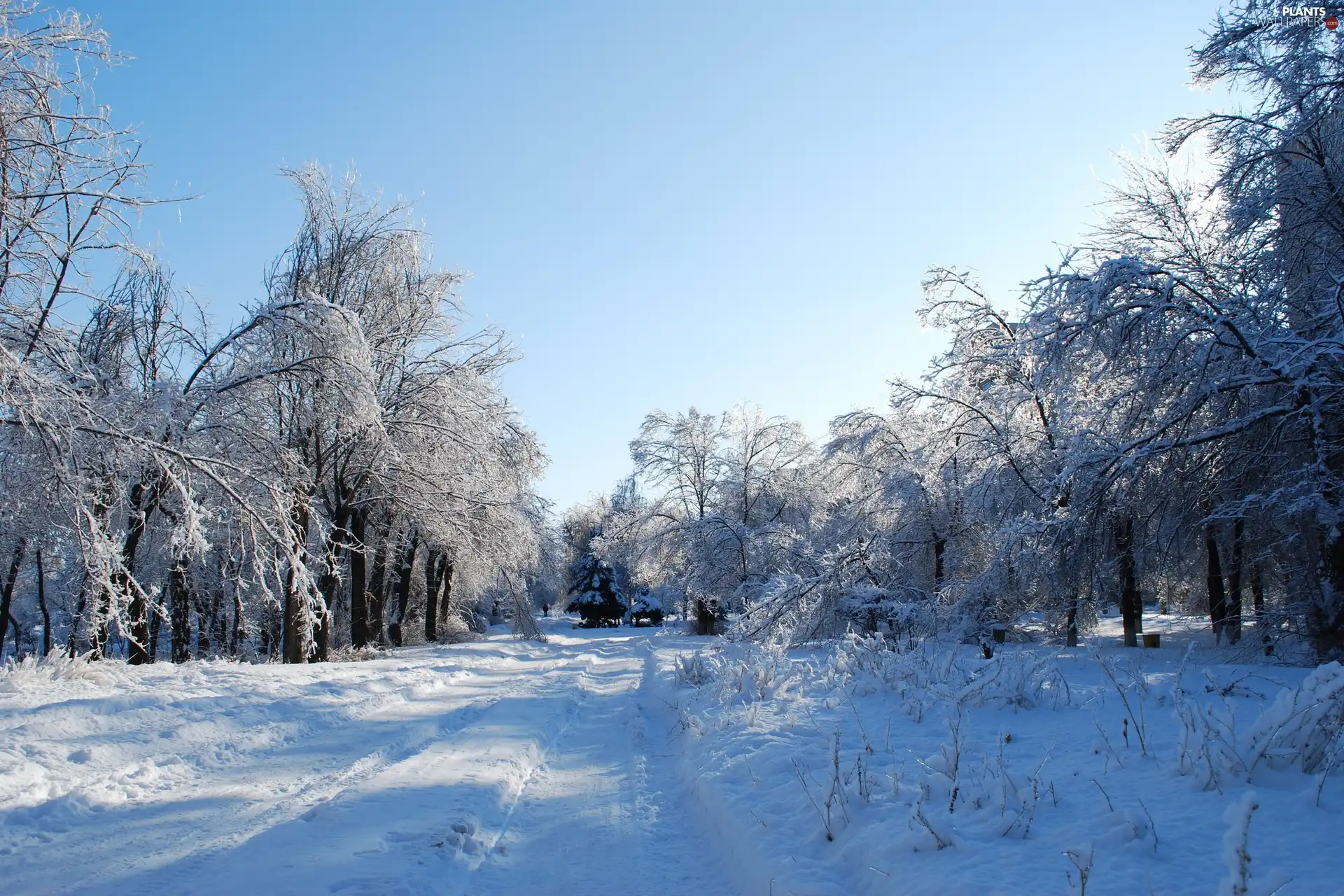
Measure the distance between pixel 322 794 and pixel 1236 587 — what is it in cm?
1377

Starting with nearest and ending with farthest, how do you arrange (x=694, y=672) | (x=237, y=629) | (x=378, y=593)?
(x=694, y=672)
(x=378, y=593)
(x=237, y=629)

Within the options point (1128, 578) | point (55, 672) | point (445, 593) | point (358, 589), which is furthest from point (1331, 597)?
point (445, 593)

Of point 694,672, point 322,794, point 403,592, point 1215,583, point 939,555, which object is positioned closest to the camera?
point 322,794

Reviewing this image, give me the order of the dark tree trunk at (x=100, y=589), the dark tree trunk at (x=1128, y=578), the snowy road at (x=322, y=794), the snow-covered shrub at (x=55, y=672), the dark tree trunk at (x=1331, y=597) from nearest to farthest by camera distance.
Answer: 1. the snowy road at (x=322, y=794)
2. the snow-covered shrub at (x=55, y=672)
3. the dark tree trunk at (x=1331, y=597)
4. the dark tree trunk at (x=100, y=589)
5. the dark tree trunk at (x=1128, y=578)

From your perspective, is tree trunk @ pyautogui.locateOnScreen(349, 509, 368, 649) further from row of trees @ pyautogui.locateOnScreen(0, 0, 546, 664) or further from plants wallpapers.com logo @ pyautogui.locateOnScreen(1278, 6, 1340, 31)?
plants wallpapers.com logo @ pyautogui.locateOnScreen(1278, 6, 1340, 31)

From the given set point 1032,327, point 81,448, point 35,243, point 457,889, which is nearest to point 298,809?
point 457,889

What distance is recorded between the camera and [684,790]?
6527 mm

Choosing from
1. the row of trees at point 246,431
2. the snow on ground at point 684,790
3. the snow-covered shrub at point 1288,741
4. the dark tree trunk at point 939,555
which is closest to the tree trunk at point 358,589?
the row of trees at point 246,431

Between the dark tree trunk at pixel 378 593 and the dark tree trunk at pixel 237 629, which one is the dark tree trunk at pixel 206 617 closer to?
the dark tree trunk at pixel 237 629

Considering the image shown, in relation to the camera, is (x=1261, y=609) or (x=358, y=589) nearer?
(x=1261, y=609)

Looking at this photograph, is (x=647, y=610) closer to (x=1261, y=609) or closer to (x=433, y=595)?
(x=433, y=595)

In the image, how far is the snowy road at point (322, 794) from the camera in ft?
14.0

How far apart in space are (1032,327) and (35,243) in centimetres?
1176

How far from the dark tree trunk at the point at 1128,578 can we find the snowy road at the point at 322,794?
28.0ft
